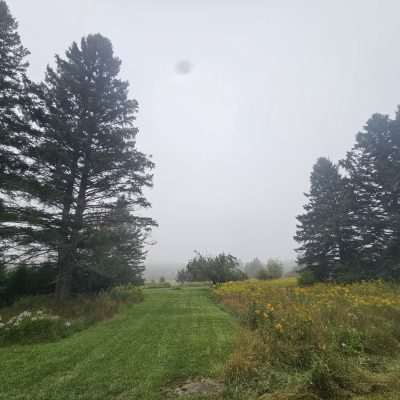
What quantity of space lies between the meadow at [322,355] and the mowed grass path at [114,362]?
0.65 meters

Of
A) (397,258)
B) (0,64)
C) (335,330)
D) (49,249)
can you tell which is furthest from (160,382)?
(397,258)

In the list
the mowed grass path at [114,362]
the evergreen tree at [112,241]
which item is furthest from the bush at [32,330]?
the evergreen tree at [112,241]

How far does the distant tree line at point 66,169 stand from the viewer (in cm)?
856

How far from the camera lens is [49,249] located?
346 inches

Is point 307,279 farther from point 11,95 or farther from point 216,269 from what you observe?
point 11,95

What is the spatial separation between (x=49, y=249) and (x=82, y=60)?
835cm

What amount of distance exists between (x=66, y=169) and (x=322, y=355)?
10161 millimetres

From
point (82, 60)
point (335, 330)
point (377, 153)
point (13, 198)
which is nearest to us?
point (335, 330)

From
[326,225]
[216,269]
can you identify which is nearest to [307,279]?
[326,225]

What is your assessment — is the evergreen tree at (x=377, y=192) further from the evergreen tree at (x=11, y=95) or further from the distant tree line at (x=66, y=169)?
the evergreen tree at (x=11, y=95)

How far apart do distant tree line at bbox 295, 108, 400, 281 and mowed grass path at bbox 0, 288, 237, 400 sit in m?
12.7

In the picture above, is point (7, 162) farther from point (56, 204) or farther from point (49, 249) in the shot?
point (49, 249)

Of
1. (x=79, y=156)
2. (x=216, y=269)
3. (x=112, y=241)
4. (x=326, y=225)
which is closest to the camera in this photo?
(x=112, y=241)

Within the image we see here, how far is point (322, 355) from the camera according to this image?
346cm
